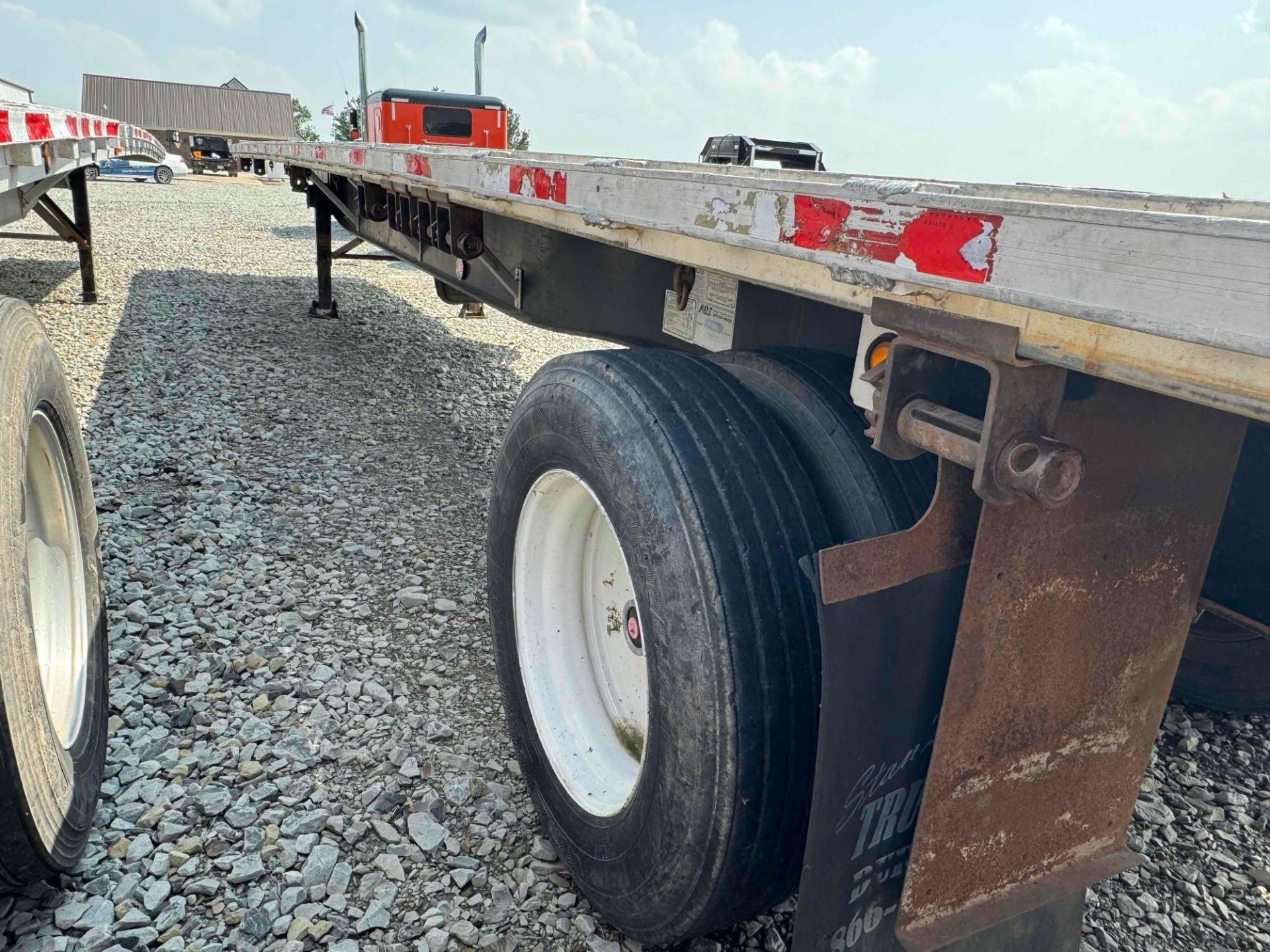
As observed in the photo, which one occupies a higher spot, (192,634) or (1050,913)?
(1050,913)

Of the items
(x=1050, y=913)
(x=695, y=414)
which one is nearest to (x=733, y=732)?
(x=695, y=414)

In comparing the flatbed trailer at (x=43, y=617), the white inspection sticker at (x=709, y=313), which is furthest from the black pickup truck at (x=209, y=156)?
the white inspection sticker at (x=709, y=313)

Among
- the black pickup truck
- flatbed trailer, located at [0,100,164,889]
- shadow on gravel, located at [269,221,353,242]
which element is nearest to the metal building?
the black pickup truck

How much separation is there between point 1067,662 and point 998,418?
0.50 metres

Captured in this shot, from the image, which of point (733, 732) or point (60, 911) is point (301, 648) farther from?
point (733, 732)

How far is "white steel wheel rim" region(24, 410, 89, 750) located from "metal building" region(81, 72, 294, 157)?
150ft

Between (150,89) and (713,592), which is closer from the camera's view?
(713,592)

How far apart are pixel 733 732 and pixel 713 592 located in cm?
22

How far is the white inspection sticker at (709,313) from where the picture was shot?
2.05 meters

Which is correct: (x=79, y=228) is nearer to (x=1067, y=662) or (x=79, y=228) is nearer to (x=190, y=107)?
(x=1067, y=662)

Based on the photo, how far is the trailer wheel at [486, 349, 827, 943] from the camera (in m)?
1.41

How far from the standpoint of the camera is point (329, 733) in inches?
95.7

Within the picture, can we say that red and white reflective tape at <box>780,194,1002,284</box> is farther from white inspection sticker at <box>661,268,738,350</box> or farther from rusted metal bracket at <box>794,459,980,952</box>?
white inspection sticker at <box>661,268,738,350</box>

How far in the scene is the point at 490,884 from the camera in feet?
6.50
